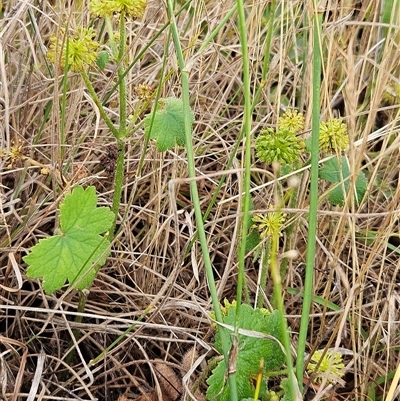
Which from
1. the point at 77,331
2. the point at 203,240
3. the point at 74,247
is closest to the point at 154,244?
the point at 77,331

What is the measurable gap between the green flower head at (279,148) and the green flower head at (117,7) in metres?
0.25

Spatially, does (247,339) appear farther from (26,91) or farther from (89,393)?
(26,91)

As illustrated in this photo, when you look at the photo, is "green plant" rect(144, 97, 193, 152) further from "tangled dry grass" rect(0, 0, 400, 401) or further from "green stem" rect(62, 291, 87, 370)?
"green stem" rect(62, 291, 87, 370)

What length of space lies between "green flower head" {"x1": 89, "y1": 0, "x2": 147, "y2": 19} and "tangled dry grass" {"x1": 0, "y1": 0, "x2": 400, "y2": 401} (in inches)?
Answer: 3.9

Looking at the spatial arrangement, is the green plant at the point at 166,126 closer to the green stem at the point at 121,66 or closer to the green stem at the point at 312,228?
the green stem at the point at 121,66

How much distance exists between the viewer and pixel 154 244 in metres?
1.17

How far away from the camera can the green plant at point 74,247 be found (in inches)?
33.0

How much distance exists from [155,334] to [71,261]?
0.97 feet

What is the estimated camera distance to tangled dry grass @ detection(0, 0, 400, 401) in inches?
38.8

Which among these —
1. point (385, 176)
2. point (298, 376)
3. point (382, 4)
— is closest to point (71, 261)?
point (298, 376)

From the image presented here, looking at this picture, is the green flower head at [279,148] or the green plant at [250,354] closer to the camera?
the green plant at [250,354]

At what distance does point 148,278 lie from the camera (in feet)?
3.69

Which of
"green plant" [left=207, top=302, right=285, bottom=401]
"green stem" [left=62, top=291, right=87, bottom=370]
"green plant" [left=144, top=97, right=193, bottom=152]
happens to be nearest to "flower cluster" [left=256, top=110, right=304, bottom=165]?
"green plant" [left=144, top=97, right=193, bottom=152]

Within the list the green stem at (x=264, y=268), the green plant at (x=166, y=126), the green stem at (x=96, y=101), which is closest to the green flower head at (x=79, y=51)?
the green stem at (x=96, y=101)
